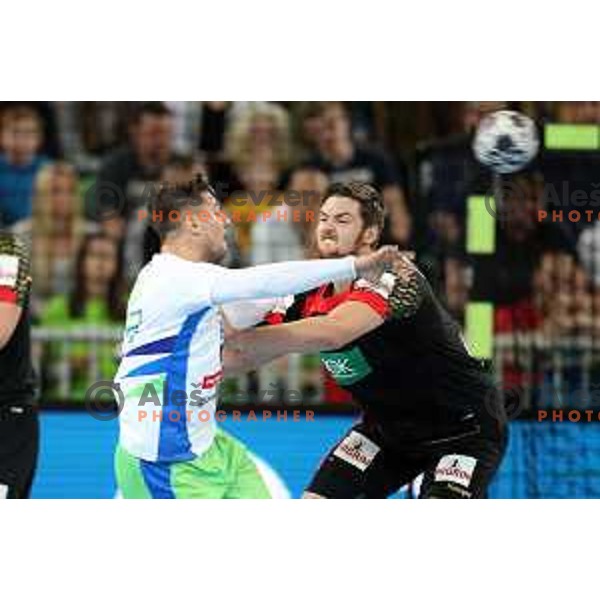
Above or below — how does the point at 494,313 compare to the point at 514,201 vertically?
below

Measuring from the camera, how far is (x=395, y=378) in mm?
5969

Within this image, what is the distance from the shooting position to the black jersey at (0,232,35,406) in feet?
18.9

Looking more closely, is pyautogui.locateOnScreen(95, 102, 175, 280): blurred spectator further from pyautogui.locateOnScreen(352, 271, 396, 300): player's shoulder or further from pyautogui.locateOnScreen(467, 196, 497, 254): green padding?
pyautogui.locateOnScreen(352, 271, 396, 300): player's shoulder

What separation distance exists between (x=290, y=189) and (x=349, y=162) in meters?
0.41

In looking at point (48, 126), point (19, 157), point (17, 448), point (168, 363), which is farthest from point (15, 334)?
point (48, 126)

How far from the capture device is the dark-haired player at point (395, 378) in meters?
5.82

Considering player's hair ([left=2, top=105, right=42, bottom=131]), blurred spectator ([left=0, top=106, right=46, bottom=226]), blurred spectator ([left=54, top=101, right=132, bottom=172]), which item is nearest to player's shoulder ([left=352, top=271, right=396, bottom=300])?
blurred spectator ([left=0, top=106, right=46, bottom=226])

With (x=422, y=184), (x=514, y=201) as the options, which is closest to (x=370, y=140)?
(x=422, y=184)

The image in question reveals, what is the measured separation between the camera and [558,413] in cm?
811

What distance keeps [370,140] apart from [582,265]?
5.03ft

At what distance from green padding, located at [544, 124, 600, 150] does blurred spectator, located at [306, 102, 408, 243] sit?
1.00m

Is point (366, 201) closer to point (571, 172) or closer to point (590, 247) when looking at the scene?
point (571, 172)
